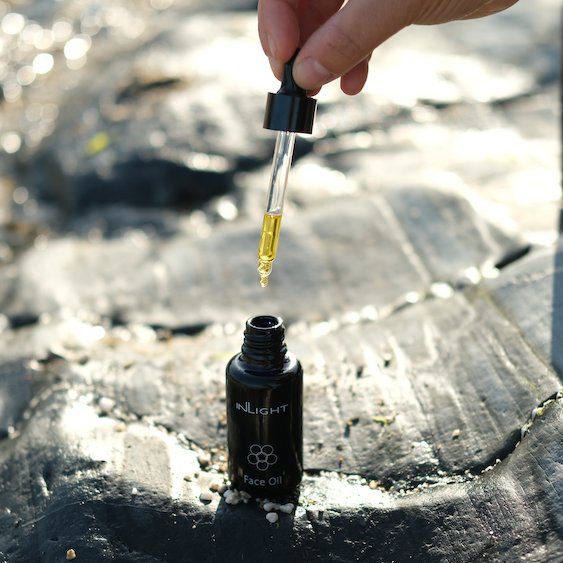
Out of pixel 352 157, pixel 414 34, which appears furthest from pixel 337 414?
pixel 414 34

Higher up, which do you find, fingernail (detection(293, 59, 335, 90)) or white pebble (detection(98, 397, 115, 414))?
fingernail (detection(293, 59, 335, 90))

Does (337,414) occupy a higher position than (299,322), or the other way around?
(337,414)

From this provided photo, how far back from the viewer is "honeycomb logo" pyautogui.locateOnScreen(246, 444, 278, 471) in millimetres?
2506

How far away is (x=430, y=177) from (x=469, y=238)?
92 centimetres

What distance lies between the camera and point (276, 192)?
239 cm

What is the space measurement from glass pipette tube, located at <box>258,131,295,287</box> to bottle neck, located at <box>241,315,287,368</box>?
266mm

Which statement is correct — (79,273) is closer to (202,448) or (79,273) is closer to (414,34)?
(202,448)

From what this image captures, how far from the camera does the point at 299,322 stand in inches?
163

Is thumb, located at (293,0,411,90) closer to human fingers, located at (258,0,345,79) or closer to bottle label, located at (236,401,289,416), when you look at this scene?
human fingers, located at (258,0,345,79)

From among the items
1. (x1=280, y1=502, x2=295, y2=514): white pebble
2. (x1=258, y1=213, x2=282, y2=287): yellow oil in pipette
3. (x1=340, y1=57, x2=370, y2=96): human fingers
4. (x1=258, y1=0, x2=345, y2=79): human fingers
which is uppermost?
(x1=258, y1=0, x2=345, y2=79): human fingers

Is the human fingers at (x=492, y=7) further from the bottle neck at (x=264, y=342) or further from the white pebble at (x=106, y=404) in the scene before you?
the white pebble at (x=106, y=404)

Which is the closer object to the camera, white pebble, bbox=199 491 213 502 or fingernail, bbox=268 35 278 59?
fingernail, bbox=268 35 278 59

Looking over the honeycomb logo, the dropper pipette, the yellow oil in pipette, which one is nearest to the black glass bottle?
the honeycomb logo

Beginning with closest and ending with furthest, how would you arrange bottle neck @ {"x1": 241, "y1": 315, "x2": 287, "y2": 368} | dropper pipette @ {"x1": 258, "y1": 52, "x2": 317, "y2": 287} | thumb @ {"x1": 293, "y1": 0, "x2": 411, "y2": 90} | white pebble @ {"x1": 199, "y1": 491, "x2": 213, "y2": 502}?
thumb @ {"x1": 293, "y1": 0, "x2": 411, "y2": 90} → dropper pipette @ {"x1": 258, "y1": 52, "x2": 317, "y2": 287} → bottle neck @ {"x1": 241, "y1": 315, "x2": 287, "y2": 368} → white pebble @ {"x1": 199, "y1": 491, "x2": 213, "y2": 502}
